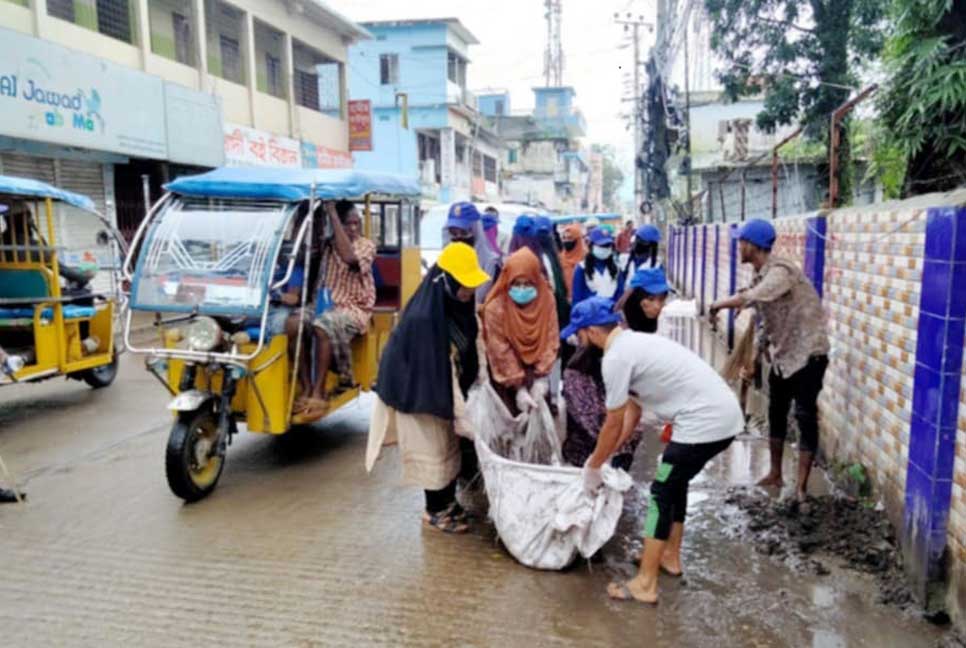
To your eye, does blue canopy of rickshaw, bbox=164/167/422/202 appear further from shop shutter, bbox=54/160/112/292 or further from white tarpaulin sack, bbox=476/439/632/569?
shop shutter, bbox=54/160/112/292

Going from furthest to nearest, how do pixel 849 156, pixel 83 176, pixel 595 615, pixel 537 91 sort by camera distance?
pixel 537 91
pixel 83 176
pixel 849 156
pixel 595 615

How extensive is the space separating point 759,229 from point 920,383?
1355mm

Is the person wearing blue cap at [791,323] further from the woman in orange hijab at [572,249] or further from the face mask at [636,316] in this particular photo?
the woman in orange hijab at [572,249]

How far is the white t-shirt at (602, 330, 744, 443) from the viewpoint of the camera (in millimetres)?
3385

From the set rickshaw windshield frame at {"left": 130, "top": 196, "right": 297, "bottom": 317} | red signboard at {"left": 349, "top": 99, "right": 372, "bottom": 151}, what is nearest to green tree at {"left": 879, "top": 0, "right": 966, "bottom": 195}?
rickshaw windshield frame at {"left": 130, "top": 196, "right": 297, "bottom": 317}

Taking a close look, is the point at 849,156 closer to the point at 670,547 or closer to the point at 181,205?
the point at 670,547

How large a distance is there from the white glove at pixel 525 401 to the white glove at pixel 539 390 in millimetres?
31

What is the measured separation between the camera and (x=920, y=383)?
3455mm

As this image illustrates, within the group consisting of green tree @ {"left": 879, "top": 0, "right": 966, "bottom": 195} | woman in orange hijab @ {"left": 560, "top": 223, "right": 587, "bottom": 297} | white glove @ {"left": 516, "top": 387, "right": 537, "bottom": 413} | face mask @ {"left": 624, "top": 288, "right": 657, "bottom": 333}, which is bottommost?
white glove @ {"left": 516, "top": 387, "right": 537, "bottom": 413}

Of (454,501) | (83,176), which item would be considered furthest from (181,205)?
(83,176)

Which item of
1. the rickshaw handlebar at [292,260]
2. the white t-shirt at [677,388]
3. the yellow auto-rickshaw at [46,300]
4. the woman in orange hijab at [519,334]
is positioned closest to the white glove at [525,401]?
the woman in orange hijab at [519,334]

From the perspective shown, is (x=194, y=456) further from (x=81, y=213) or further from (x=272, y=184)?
(x=81, y=213)

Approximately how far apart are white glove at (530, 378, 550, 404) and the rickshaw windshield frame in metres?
1.89

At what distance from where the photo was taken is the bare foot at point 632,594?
352 centimetres
